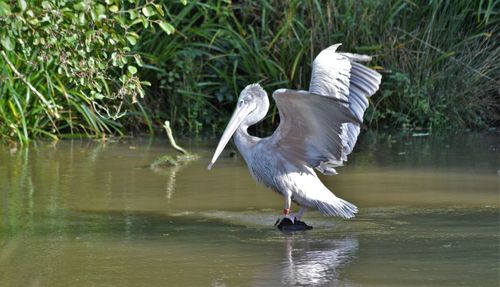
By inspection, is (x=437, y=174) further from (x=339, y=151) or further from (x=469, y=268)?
(x=469, y=268)

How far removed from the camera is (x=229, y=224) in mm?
7309

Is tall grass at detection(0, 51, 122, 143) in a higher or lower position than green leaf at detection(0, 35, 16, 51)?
lower

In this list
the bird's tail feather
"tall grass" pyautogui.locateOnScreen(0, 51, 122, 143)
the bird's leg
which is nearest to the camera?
the bird's tail feather

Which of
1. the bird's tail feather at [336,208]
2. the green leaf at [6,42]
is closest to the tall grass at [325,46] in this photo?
the bird's tail feather at [336,208]

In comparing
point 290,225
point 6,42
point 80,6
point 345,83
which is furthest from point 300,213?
point 6,42

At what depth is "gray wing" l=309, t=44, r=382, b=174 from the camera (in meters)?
7.85

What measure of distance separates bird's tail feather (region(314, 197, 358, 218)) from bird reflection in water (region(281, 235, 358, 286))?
356mm

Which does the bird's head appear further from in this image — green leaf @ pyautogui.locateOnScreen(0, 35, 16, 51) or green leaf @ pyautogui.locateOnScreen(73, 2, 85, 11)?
green leaf @ pyautogui.locateOnScreen(0, 35, 16, 51)

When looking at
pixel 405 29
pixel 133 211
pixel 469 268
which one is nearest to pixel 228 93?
pixel 405 29

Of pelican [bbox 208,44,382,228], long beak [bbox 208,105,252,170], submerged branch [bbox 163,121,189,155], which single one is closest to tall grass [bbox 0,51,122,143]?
submerged branch [bbox 163,121,189,155]

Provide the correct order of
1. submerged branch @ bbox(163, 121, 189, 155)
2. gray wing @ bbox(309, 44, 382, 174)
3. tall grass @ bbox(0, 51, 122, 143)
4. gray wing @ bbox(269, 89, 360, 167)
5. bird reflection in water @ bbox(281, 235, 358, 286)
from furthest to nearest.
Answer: tall grass @ bbox(0, 51, 122, 143), submerged branch @ bbox(163, 121, 189, 155), gray wing @ bbox(309, 44, 382, 174), gray wing @ bbox(269, 89, 360, 167), bird reflection in water @ bbox(281, 235, 358, 286)

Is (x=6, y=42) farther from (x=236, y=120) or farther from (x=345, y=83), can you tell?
(x=345, y=83)

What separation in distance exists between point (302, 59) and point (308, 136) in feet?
18.2

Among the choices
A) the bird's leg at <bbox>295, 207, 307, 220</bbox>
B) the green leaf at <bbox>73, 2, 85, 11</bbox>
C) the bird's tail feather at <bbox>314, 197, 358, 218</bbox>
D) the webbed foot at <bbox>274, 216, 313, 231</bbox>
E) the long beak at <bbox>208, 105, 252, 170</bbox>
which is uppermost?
the green leaf at <bbox>73, 2, 85, 11</bbox>
